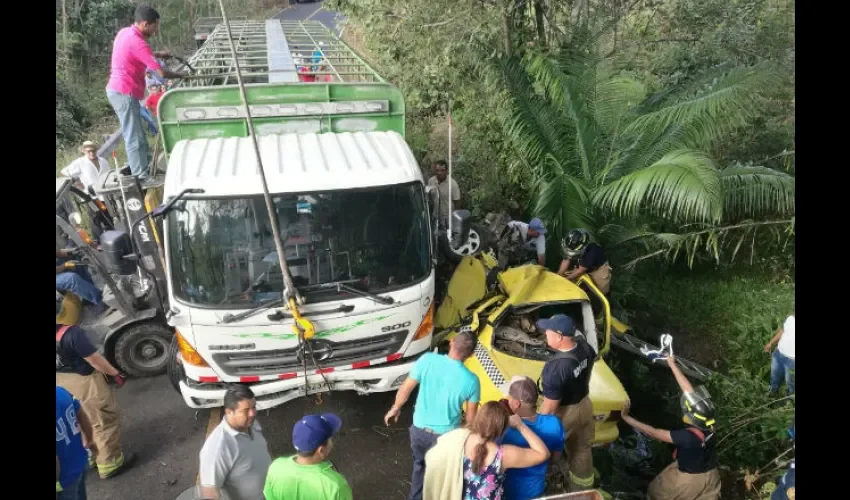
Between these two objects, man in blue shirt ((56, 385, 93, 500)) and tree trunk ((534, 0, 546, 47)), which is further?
tree trunk ((534, 0, 546, 47))

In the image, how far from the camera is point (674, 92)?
744cm

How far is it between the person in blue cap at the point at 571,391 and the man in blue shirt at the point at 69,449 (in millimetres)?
3106

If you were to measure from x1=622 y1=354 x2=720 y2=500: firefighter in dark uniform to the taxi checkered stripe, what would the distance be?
1.18 meters

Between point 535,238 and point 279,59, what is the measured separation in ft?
13.3

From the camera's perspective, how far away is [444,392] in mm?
3934

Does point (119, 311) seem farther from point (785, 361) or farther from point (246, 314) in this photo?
point (785, 361)

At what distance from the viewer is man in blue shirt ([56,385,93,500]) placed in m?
3.46

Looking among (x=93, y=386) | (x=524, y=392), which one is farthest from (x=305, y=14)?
(x=524, y=392)

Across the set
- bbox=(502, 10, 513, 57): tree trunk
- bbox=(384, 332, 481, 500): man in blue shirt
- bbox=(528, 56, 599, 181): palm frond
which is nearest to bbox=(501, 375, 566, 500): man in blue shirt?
bbox=(384, 332, 481, 500): man in blue shirt

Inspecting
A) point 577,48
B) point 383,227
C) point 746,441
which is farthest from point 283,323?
point 577,48

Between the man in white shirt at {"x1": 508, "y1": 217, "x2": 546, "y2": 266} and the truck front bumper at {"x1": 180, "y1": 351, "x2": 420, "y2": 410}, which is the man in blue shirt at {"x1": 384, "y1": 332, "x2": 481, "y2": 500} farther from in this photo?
the man in white shirt at {"x1": 508, "y1": 217, "x2": 546, "y2": 266}

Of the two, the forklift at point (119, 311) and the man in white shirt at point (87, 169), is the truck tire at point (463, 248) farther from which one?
the man in white shirt at point (87, 169)

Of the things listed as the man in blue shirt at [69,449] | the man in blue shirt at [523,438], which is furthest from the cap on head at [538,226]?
the man in blue shirt at [69,449]
